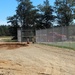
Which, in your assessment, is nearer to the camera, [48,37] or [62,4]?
[48,37]

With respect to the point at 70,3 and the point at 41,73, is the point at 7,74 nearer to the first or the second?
the point at 41,73

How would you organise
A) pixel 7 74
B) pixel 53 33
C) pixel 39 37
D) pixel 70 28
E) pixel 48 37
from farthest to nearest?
pixel 39 37
pixel 48 37
pixel 53 33
pixel 70 28
pixel 7 74

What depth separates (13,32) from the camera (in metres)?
76.5

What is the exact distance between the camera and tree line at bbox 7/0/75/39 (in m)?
74.9

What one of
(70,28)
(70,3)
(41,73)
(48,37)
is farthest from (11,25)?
(41,73)

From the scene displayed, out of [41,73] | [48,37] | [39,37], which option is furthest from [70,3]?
[41,73]

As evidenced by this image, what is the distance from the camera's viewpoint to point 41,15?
75.7 metres

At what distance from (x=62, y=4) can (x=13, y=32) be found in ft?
45.2

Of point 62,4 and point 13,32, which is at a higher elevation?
point 62,4

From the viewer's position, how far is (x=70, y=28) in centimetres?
3362

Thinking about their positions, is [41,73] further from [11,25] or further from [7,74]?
[11,25]

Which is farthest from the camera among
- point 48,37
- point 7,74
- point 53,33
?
point 48,37

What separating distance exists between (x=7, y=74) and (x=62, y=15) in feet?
210

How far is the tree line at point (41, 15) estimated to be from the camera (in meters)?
74.9
